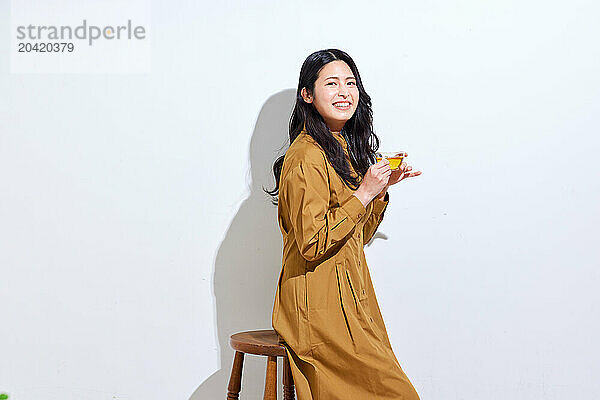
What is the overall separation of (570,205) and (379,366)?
3.19ft

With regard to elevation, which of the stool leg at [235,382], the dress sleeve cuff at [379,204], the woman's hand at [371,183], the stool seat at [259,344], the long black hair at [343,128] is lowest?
the stool leg at [235,382]

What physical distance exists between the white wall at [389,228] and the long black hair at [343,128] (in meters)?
0.34

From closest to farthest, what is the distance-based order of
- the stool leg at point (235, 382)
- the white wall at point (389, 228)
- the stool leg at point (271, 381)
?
the stool leg at point (271, 381) < the stool leg at point (235, 382) < the white wall at point (389, 228)

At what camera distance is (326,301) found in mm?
1928

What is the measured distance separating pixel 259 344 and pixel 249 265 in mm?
525

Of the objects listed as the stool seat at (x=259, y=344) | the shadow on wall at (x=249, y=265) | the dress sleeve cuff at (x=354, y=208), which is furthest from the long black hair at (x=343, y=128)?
the stool seat at (x=259, y=344)

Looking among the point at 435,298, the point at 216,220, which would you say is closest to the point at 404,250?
the point at 435,298

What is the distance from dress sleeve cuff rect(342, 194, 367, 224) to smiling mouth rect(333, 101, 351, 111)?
28 cm

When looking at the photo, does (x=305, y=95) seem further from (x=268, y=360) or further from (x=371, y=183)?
(x=268, y=360)

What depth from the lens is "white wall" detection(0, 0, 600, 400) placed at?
247 centimetres

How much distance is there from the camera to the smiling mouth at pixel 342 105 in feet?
6.67

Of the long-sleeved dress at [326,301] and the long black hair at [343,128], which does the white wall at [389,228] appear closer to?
the long black hair at [343,128]

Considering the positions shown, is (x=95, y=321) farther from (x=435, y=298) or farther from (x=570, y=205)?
(x=570, y=205)

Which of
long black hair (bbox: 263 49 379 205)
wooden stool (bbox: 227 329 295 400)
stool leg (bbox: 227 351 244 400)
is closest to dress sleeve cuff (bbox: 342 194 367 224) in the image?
long black hair (bbox: 263 49 379 205)
